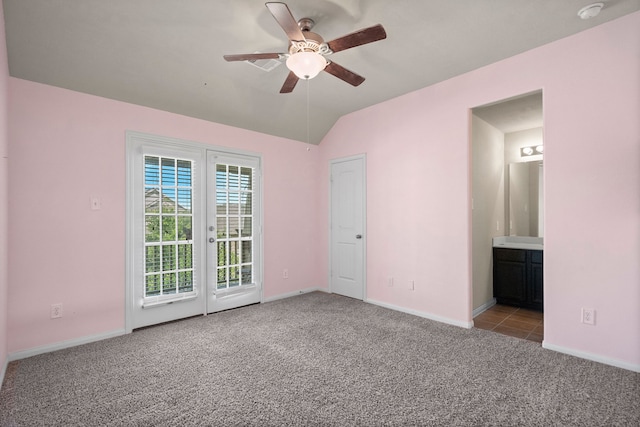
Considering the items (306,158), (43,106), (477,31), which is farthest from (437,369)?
(43,106)

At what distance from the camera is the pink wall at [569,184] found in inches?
96.7

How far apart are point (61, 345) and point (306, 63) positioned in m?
3.35

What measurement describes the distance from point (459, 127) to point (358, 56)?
138cm

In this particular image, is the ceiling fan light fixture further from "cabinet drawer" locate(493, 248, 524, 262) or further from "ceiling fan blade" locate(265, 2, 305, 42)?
"cabinet drawer" locate(493, 248, 524, 262)

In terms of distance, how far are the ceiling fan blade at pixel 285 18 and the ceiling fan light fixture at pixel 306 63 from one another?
0.10 m

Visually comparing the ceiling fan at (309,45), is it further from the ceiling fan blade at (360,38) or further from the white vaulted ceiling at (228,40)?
the white vaulted ceiling at (228,40)

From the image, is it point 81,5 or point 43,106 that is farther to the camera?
point 43,106

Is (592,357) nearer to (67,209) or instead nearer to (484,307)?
(484,307)

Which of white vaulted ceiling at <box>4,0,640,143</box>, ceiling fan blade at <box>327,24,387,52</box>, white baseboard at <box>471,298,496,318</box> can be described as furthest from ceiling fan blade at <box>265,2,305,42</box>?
white baseboard at <box>471,298,496,318</box>

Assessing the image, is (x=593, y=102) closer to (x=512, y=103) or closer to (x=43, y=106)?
(x=512, y=103)

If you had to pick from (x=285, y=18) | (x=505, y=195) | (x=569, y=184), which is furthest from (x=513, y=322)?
(x=285, y=18)

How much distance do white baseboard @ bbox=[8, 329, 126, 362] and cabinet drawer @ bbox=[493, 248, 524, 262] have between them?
473 centimetres

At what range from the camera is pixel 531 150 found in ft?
14.7

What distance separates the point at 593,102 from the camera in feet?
8.51
